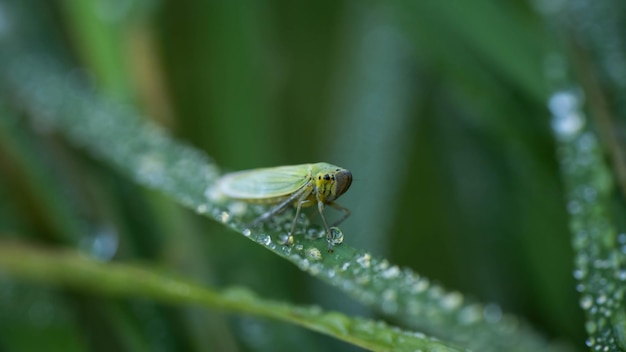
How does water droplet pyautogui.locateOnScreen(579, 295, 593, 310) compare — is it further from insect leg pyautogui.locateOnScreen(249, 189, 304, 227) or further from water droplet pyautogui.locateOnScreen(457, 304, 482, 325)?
insect leg pyautogui.locateOnScreen(249, 189, 304, 227)

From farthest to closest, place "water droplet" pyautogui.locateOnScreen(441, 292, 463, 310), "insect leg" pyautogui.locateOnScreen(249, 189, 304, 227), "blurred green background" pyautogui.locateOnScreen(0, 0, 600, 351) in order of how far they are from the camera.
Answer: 1. "blurred green background" pyautogui.locateOnScreen(0, 0, 600, 351)
2. "insect leg" pyautogui.locateOnScreen(249, 189, 304, 227)
3. "water droplet" pyautogui.locateOnScreen(441, 292, 463, 310)

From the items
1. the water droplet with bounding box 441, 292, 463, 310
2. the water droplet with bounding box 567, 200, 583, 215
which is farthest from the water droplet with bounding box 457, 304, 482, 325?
the water droplet with bounding box 567, 200, 583, 215

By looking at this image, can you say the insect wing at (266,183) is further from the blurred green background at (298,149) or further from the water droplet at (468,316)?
the water droplet at (468,316)

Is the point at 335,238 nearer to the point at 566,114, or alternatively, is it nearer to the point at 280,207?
the point at 280,207

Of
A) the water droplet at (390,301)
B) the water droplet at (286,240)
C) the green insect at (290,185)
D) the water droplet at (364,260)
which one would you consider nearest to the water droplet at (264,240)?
the water droplet at (286,240)

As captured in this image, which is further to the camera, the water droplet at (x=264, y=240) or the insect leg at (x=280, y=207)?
the insect leg at (x=280, y=207)
